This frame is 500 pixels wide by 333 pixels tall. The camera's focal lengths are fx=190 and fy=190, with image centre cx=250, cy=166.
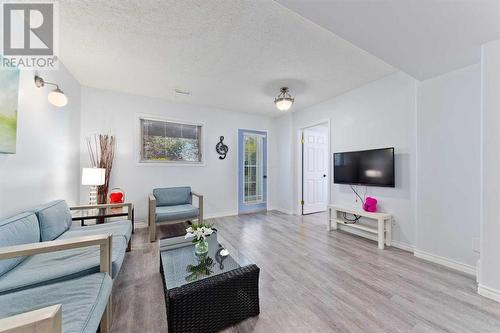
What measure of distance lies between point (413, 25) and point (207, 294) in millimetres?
2593

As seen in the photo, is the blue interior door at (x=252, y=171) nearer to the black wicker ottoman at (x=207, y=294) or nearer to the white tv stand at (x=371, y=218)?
the white tv stand at (x=371, y=218)

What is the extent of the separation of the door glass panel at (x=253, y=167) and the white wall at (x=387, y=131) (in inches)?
75.7

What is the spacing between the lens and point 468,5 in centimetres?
137

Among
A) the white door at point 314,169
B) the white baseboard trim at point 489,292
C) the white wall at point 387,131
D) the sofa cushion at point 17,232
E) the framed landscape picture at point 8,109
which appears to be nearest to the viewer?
the sofa cushion at point 17,232

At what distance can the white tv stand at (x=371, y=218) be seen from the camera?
2.64 metres

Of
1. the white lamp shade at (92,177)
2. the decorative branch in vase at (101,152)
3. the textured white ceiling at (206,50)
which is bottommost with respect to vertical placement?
the white lamp shade at (92,177)

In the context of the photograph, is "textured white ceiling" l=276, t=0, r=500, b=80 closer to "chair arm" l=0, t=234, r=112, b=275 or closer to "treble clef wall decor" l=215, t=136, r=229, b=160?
"chair arm" l=0, t=234, r=112, b=275

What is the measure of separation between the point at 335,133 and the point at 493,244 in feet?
7.96

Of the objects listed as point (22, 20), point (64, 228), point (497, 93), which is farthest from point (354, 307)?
point (22, 20)

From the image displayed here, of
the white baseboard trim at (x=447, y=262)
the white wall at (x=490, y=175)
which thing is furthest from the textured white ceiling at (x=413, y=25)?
the white baseboard trim at (x=447, y=262)

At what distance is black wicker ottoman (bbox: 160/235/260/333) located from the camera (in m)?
1.18

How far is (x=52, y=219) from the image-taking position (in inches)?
70.9

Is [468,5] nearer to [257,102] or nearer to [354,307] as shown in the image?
[354,307]

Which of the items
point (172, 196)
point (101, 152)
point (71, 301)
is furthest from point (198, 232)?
point (101, 152)
